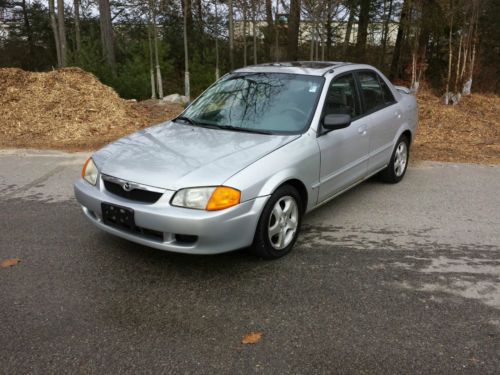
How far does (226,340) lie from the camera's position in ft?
9.80

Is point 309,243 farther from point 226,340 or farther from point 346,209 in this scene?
point 226,340

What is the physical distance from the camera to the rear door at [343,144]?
4496 millimetres

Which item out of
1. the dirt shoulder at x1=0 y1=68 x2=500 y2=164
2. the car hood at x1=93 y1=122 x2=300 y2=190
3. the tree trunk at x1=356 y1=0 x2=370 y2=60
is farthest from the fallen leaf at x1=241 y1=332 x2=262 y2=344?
the tree trunk at x1=356 y1=0 x2=370 y2=60

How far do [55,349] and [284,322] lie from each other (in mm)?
1447

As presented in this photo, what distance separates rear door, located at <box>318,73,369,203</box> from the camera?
14.8 ft

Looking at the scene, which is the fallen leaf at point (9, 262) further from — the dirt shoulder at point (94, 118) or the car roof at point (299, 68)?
the dirt shoulder at point (94, 118)

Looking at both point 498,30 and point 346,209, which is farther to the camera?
point 498,30

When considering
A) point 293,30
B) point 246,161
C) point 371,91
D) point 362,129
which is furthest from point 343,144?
point 293,30

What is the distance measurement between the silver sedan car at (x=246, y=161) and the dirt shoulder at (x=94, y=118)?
3.18 meters

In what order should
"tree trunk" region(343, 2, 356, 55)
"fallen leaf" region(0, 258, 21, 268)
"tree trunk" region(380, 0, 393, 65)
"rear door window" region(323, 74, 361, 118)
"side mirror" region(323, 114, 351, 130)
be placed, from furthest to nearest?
"tree trunk" region(380, 0, 393, 65)
"tree trunk" region(343, 2, 356, 55)
"rear door window" region(323, 74, 361, 118)
"side mirror" region(323, 114, 351, 130)
"fallen leaf" region(0, 258, 21, 268)

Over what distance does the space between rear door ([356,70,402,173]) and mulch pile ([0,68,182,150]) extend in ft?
16.9

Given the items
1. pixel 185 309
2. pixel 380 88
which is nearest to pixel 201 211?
pixel 185 309

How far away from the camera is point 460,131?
926cm

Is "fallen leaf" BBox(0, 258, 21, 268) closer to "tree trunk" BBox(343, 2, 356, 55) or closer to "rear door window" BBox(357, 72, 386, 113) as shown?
"rear door window" BBox(357, 72, 386, 113)
